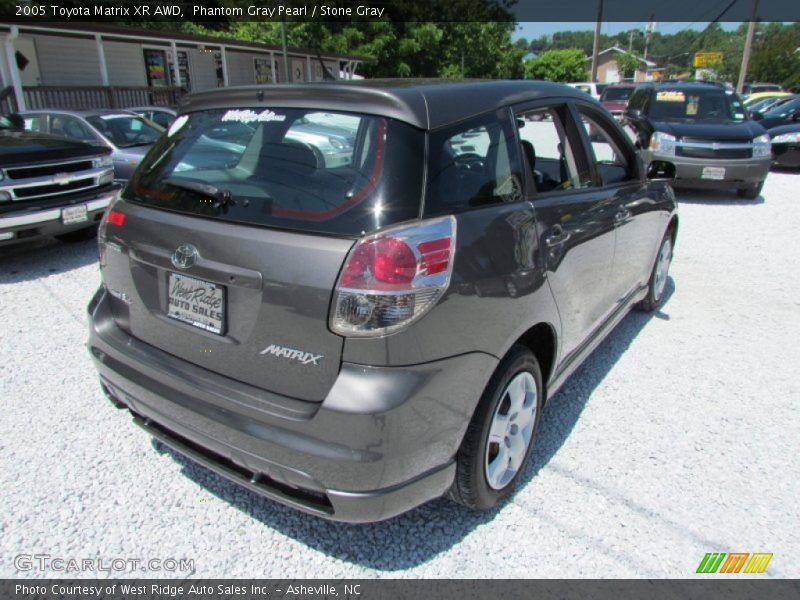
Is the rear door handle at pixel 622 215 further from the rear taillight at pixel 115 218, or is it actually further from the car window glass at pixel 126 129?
the car window glass at pixel 126 129

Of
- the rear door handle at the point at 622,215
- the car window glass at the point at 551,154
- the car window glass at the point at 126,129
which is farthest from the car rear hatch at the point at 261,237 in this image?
the car window glass at the point at 126,129

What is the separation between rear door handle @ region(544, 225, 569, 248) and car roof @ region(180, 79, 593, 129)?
591mm

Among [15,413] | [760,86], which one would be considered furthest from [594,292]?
[760,86]

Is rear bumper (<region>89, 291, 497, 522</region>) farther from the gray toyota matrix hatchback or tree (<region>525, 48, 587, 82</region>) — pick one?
tree (<region>525, 48, 587, 82</region>)

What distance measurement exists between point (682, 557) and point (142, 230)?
2509 millimetres

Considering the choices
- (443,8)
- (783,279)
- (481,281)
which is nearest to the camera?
(481,281)

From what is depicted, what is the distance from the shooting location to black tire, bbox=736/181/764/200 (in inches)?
351

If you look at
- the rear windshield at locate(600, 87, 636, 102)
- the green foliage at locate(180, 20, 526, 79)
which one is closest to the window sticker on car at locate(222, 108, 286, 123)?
the rear windshield at locate(600, 87, 636, 102)

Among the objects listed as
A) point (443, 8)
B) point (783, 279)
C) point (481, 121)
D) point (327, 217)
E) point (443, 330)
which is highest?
point (443, 8)

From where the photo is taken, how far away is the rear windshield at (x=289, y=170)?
1887 millimetres

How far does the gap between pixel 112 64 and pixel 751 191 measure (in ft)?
63.2

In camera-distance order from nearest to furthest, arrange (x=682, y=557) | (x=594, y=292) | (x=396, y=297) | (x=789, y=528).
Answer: (x=396, y=297) < (x=682, y=557) < (x=789, y=528) < (x=594, y=292)

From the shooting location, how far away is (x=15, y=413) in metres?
3.15

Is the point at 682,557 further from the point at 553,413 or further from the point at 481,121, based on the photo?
the point at 481,121
